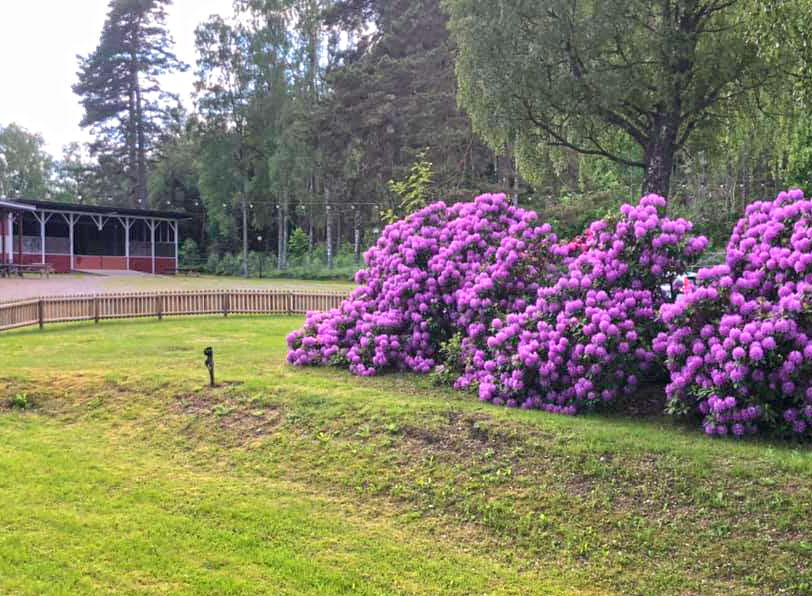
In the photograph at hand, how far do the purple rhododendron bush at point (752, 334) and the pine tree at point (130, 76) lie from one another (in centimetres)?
5236

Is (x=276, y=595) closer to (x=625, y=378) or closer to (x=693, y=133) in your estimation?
(x=625, y=378)

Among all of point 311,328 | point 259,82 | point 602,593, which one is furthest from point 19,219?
point 602,593

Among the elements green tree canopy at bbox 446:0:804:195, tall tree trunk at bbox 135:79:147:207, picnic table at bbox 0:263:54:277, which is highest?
tall tree trunk at bbox 135:79:147:207

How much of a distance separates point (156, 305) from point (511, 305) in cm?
1238

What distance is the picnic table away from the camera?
3231 centimetres

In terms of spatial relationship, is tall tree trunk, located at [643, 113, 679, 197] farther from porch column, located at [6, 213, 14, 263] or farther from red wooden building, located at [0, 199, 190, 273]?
porch column, located at [6, 213, 14, 263]

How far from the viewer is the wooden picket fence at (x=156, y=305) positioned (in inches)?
612

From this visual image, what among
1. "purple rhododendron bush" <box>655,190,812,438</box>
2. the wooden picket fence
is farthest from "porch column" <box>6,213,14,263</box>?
"purple rhododendron bush" <box>655,190,812,438</box>

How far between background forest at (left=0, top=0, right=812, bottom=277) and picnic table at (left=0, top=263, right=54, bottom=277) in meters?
12.4

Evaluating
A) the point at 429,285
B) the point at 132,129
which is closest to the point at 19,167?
the point at 132,129

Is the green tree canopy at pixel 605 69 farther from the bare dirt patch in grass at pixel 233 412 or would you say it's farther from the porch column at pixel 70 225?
the porch column at pixel 70 225

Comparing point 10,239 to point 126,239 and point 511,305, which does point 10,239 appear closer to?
point 126,239

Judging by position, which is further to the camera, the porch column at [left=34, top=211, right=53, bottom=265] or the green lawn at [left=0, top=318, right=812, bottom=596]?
the porch column at [left=34, top=211, right=53, bottom=265]

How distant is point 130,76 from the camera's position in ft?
178
